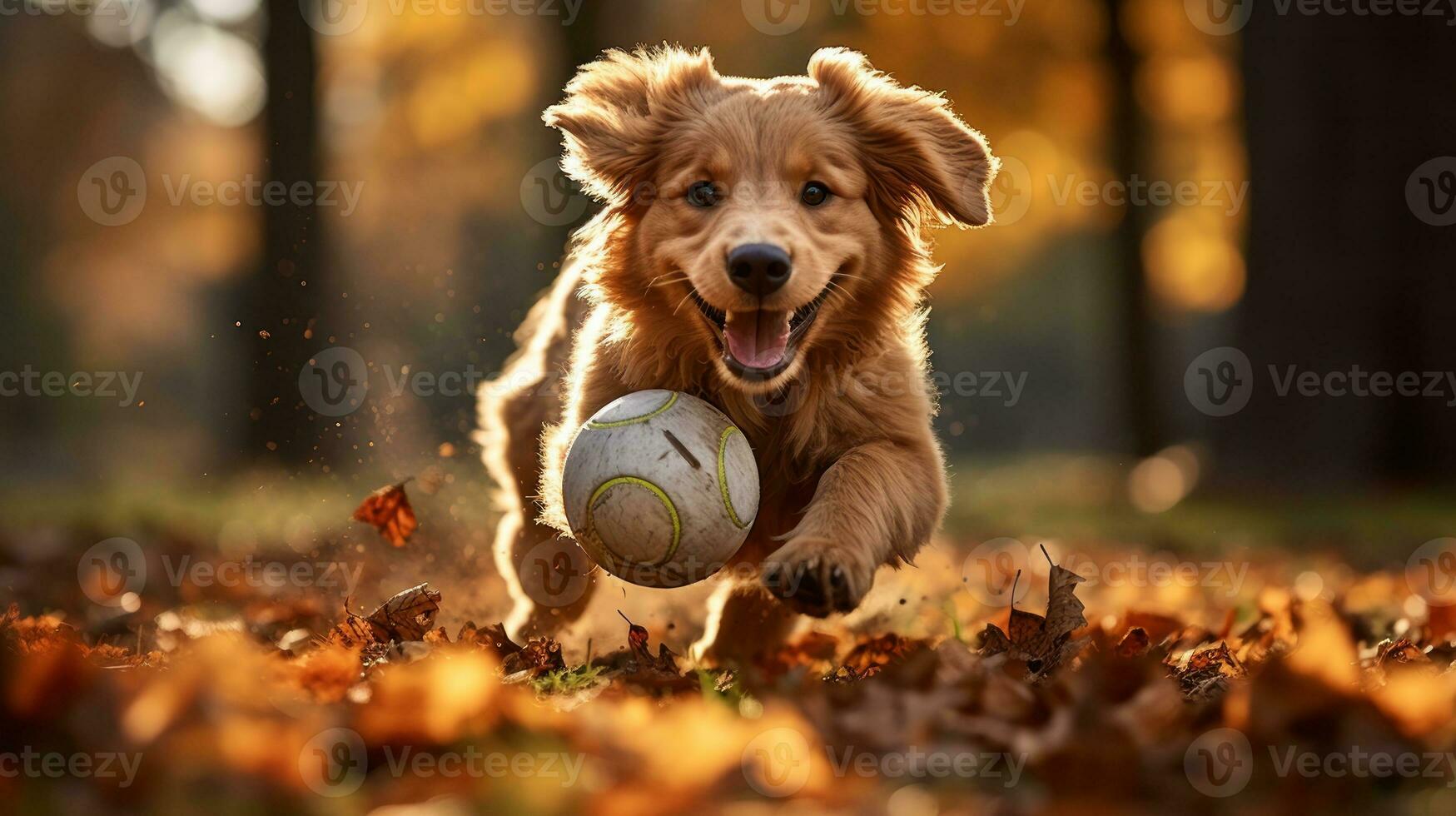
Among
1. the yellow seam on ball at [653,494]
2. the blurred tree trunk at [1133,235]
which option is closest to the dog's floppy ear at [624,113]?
the yellow seam on ball at [653,494]

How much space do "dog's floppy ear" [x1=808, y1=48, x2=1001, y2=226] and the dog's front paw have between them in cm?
164

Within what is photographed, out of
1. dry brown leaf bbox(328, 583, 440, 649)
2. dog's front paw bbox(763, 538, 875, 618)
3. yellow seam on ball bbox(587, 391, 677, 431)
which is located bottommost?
dry brown leaf bbox(328, 583, 440, 649)

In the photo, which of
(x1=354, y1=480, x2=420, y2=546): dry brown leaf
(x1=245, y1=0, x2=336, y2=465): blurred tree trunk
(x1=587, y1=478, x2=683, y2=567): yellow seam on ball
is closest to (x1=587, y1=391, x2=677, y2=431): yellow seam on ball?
(x1=587, y1=478, x2=683, y2=567): yellow seam on ball

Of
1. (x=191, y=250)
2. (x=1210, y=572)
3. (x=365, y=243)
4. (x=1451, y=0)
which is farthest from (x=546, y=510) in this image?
(x=191, y=250)

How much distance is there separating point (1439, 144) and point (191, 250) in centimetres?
2679

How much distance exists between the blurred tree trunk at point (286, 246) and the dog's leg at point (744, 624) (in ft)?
27.7

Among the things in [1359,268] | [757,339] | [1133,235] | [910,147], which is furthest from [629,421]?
[1133,235]

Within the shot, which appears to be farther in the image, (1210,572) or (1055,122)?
(1055,122)

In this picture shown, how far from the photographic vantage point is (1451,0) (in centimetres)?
989

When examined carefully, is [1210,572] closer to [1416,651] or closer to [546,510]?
[1416,651]

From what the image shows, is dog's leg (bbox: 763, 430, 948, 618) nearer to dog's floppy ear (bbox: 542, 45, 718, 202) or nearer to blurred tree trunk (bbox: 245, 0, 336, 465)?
dog's floppy ear (bbox: 542, 45, 718, 202)

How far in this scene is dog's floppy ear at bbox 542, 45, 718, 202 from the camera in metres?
4.43

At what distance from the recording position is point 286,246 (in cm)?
1298

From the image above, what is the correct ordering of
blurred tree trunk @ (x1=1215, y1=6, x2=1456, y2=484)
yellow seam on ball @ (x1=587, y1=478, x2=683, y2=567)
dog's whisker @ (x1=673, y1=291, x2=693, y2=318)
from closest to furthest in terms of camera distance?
yellow seam on ball @ (x1=587, y1=478, x2=683, y2=567), dog's whisker @ (x1=673, y1=291, x2=693, y2=318), blurred tree trunk @ (x1=1215, y1=6, x2=1456, y2=484)
